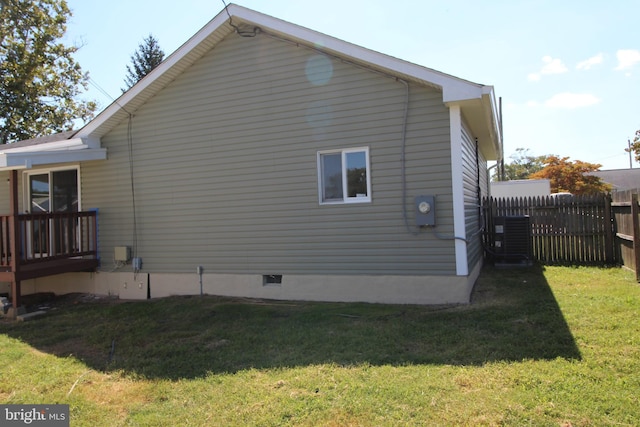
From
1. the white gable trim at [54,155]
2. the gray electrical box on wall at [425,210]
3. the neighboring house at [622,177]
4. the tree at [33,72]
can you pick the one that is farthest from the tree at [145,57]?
the neighboring house at [622,177]

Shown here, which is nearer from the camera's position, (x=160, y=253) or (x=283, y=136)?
(x=283, y=136)

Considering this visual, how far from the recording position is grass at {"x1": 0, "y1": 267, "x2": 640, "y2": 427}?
10.8ft

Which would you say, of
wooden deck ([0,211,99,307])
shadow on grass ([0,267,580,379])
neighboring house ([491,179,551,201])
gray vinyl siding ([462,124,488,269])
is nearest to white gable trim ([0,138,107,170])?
wooden deck ([0,211,99,307])

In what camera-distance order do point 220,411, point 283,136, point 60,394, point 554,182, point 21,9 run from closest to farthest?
point 220,411, point 60,394, point 283,136, point 21,9, point 554,182

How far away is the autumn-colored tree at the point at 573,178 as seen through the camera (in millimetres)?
27844

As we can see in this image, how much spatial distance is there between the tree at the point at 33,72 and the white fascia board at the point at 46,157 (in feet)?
58.8

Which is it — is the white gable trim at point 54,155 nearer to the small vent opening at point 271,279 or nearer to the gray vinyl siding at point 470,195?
the small vent opening at point 271,279

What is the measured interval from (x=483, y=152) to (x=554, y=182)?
66.4ft

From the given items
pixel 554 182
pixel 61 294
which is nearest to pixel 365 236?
pixel 61 294

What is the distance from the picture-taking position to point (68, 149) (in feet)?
28.6

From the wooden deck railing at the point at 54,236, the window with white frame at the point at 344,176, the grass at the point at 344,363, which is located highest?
the window with white frame at the point at 344,176

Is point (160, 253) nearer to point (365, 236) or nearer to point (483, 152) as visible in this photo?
point (365, 236)

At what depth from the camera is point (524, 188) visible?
18.5 m

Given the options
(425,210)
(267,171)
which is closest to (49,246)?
(267,171)
